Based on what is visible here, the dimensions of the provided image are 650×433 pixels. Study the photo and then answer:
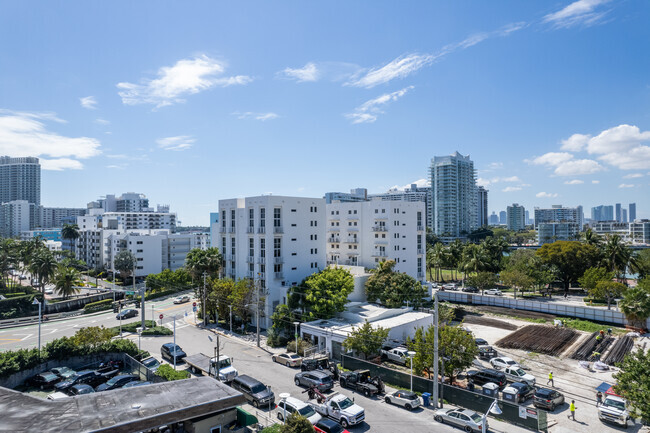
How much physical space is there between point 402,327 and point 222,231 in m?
33.2

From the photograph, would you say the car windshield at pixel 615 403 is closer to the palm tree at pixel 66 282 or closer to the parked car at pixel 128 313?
the parked car at pixel 128 313

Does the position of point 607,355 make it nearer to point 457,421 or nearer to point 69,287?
point 457,421

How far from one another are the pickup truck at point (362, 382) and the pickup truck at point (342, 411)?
155 inches

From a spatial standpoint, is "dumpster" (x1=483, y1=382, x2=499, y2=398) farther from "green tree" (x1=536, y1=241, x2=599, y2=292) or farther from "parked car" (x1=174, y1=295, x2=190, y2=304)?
"green tree" (x1=536, y1=241, x2=599, y2=292)

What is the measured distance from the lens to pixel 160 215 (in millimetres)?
180750

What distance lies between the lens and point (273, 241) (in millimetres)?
55375

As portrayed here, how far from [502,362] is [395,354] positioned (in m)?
10.4

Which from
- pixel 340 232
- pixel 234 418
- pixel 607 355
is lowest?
pixel 607 355

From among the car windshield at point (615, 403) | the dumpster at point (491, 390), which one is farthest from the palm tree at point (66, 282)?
the car windshield at point (615, 403)

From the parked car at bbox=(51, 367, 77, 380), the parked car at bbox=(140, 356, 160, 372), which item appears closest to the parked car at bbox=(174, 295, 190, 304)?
the parked car at bbox=(140, 356, 160, 372)

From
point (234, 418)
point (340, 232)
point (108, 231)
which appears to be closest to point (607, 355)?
point (234, 418)

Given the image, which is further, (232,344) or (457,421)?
(232,344)

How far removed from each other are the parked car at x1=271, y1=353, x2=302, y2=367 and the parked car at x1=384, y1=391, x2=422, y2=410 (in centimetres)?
1140

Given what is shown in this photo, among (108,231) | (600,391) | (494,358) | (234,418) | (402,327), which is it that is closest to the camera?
(234,418)
